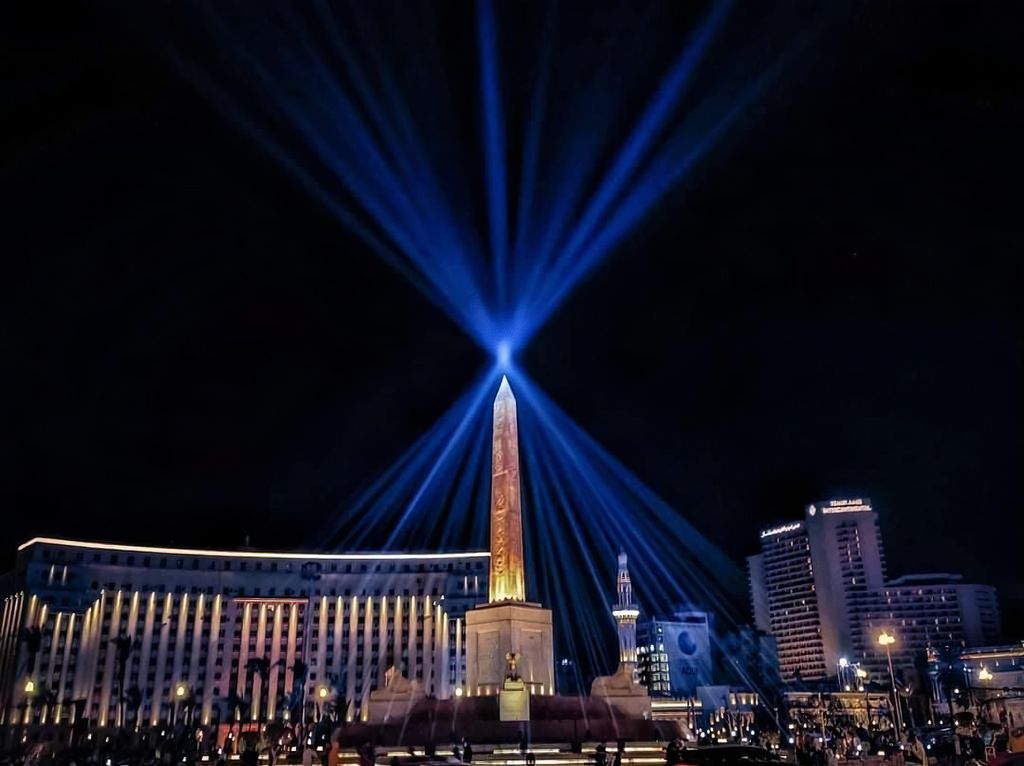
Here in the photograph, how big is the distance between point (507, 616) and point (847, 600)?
15502 cm

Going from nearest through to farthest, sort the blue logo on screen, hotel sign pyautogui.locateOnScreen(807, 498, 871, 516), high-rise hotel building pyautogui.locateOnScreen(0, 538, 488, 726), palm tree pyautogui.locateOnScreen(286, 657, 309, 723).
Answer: palm tree pyautogui.locateOnScreen(286, 657, 309, 723)
high-rise hotel building pyautogui.locateOnScreen(0, 538, 488, 726)
the blue logo on screen
hotel sign pyautogui.locateOnScreen(807, 498, 871, 516)

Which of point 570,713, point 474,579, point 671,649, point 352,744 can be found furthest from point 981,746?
point 671,649

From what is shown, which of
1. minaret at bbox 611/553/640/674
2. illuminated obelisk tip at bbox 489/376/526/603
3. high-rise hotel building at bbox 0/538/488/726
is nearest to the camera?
illuminated obelisk tip at bbox 489/376/526/603

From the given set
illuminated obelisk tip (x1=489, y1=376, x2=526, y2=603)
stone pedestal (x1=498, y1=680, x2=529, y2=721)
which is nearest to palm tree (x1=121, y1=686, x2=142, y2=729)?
illuminated obelisk tip (x1=489, y1=376, x2=526, y2=603)

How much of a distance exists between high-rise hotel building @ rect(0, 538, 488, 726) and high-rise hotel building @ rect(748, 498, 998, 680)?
9775cm

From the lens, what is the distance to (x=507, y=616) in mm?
39250

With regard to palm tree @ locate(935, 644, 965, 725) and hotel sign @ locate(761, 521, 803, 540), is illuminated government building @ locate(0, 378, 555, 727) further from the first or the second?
hotel sign @ locate(761, 521, 803, 540)

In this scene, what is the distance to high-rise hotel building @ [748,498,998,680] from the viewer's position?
523 ft

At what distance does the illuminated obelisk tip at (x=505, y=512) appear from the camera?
134ft

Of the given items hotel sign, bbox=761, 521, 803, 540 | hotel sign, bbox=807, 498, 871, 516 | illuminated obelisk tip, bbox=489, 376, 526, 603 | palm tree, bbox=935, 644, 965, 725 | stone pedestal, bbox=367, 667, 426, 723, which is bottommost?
palm tree, bbox=935, 644, 965, 725

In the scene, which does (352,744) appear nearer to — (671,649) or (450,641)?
(450,641)

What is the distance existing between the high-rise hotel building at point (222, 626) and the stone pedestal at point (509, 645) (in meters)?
46.4

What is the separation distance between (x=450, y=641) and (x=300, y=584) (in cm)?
A: 2025

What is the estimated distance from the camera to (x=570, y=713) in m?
37.1
